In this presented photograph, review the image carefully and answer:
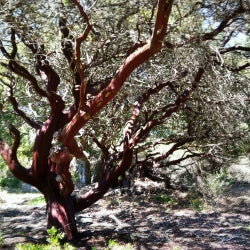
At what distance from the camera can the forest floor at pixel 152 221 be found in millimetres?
6281

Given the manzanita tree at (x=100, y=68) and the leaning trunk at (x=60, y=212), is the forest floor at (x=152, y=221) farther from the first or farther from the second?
the manzanita tree at (x=100, y=68)

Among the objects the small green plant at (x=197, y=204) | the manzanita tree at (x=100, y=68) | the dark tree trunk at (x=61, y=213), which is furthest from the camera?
the small green plant at (x=197, y=204)

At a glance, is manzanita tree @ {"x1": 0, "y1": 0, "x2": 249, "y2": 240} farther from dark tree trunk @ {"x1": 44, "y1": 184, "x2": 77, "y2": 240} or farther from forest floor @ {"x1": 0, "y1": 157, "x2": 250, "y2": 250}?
forest floor @ {"x1": 0, "y1": 157, "x2": 250, "y2": 250}

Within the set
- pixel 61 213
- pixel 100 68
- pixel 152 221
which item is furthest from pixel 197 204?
pixel 100 68

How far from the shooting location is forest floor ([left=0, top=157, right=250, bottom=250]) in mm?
6281

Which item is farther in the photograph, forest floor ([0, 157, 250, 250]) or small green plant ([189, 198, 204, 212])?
small green plant ([189, 198, 204, 212])

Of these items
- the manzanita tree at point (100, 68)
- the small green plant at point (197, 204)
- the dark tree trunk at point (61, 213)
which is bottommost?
the small green plant at point (197, 204)

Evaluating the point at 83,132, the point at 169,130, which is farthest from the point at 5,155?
the point at 169,130

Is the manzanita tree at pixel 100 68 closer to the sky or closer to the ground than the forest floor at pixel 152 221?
closer to the sky

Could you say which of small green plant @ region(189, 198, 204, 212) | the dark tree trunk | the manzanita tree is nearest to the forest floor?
small green plant @ region(189, 198, 204, 212)

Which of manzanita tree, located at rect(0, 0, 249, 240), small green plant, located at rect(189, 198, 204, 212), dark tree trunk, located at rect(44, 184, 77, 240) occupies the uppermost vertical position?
manzanita tree, located at rect(0, 0, 249, 240)

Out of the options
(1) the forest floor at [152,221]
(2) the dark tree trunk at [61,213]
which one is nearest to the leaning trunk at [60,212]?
(2) the dark tree trunk at [61,213]

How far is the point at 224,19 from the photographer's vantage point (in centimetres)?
602

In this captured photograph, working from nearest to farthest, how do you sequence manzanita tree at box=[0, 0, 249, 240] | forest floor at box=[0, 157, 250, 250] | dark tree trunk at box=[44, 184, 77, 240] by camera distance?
manzanita tree at box=[0, 0, 249, 240], forest floor at box=[0, 157, 250, 250], dark tree trunk at box=[44, 184, 77, 240]
